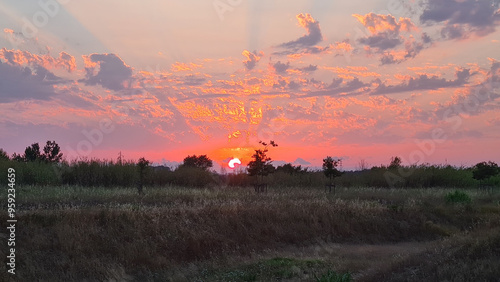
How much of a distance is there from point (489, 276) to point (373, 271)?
3485 millimetres

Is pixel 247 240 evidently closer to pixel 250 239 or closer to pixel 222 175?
pixel 250 239

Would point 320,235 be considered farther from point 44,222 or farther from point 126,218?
point 44,222

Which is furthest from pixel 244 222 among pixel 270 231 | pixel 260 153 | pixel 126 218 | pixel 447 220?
pixel 260 153

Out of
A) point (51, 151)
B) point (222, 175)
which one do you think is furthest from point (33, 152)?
point (222, 175)

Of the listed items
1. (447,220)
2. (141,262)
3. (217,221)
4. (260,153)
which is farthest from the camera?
(260,153)

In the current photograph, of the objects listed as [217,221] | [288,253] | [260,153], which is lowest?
[288,253]

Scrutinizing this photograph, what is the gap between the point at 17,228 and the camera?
19.3m

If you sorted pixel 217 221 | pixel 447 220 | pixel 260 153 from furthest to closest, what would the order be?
pixel 260 153, pixel 447 220, pixel 217 221

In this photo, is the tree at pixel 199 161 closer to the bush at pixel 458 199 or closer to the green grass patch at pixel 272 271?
the bush at pixel 458 199

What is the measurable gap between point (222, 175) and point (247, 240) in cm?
3014

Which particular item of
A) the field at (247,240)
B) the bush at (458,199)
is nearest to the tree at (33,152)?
the field at (247,240)

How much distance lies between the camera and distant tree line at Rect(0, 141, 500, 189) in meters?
38.9

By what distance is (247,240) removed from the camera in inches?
853

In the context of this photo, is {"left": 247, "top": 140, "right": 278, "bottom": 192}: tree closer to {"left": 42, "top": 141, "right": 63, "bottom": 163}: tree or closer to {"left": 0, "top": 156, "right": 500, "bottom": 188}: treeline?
{"left": 0, "top": 156, "right": 500, "bottom": 188}: treeline
